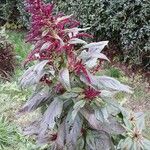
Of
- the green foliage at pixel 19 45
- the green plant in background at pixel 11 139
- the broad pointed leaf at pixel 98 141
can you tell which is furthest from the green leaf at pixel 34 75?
the green foliage at pixel 19 45

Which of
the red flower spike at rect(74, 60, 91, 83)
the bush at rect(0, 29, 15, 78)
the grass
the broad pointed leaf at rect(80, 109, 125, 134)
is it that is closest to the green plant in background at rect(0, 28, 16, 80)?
the bush at rect(0, 29, 15, 78)

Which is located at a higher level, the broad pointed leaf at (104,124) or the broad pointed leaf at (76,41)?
the broad pointed leaf at (76,41)

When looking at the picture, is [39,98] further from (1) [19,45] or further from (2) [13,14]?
(2) [13,14]

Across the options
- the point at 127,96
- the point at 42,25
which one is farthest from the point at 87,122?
the point at 127,96

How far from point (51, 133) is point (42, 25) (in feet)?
3.09

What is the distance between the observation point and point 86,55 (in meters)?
2.65

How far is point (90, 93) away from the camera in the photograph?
2.64 meters

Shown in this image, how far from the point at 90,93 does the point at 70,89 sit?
0.53ft

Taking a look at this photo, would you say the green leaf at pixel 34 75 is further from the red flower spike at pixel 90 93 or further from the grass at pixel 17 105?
the grass at pixel 17 105

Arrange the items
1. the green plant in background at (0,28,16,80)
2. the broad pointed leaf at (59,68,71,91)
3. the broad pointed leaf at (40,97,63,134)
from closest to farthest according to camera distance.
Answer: the broad pointed leaf at (59,68,71,91)
the broad pointed leaf at (40,97,63,134)
the green plant in background at (0,28,16,80)

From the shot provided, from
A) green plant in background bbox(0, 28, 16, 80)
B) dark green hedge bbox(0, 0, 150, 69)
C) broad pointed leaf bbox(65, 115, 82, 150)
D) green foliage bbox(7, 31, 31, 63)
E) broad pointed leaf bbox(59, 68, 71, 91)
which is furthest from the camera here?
green foliage bbox(7, 31, 31, 63)

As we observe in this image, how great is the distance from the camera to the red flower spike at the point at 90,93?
2629mm

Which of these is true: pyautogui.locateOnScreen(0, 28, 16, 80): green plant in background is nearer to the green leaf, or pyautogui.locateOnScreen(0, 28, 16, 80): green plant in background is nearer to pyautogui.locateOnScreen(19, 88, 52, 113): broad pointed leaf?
pyautogui.locateOnScreen(19, 88, 52, 113): broad pointed leaf

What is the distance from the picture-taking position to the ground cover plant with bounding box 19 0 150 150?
2471mm
